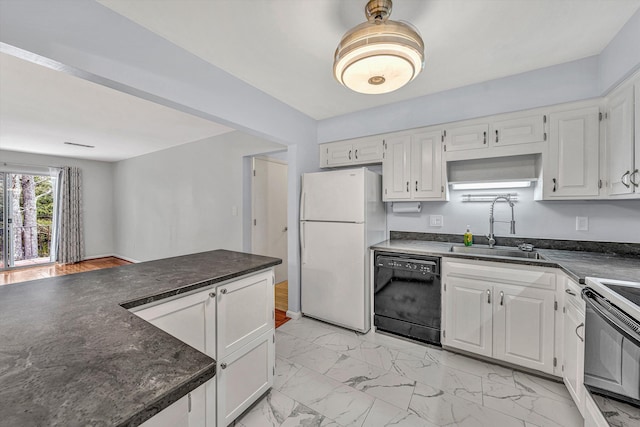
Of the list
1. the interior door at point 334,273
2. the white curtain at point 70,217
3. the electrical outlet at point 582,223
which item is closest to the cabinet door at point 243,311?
the interior door at point 334,273

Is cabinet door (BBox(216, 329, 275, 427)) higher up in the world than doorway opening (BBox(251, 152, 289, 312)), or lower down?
lower down

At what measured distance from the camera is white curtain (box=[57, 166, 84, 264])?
556 cm

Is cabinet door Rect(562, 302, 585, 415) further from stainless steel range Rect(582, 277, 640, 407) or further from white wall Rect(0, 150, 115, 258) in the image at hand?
white wall Rect(0, 150, 115, 258)

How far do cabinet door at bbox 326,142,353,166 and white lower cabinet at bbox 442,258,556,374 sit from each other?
61.6 inches

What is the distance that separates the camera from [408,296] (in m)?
2.40

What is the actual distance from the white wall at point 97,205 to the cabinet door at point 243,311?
6567mm

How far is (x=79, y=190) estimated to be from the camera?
5.79m

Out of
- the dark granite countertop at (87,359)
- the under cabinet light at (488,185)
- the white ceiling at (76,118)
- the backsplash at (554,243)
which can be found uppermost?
the white ceiling at (76,118)

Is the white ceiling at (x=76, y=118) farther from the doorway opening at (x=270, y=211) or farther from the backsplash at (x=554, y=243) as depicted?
the backsplash at (x=554, y=243)

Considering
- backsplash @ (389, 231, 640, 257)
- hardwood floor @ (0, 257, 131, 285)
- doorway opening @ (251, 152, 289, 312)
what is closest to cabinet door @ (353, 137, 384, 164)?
backsplash @ (389, 231, 640, 257)

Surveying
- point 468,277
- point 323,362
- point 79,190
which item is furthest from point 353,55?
point 79,190

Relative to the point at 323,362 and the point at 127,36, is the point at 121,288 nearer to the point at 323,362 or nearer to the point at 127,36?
the point at 127,36

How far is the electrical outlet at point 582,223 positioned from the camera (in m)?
2.16

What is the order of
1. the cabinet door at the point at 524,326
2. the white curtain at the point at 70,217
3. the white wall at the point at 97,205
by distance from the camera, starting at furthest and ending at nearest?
the white wall at the point at 97,205, the white curtain at the point at 70,217, the cabinet door at the point at 524,326
